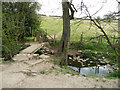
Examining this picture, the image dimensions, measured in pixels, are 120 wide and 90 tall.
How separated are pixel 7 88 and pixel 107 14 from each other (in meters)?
4.38

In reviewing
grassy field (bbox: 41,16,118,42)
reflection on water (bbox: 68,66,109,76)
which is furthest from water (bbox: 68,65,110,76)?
grassy field (bbox: 41,16,118,42)

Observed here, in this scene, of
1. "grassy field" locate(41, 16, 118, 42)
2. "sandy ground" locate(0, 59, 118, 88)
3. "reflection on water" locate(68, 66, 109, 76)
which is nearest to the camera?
"sandy ground" locate(0, 59, 118, 88)

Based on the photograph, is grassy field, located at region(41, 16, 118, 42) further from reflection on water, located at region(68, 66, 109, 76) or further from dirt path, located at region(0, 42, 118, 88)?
reflection on water, located at region(68, 66, 109, 76)

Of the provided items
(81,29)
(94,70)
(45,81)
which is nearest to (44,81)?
(45,81)

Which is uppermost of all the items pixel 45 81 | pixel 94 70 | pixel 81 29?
pixel 81 29

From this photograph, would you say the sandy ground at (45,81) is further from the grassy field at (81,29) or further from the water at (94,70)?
→ the water at (94,70)

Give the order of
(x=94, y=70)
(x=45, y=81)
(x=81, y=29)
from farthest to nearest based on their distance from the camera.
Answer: (x=81, y=29) → (x=94, y=70) → (x=45, y=81)

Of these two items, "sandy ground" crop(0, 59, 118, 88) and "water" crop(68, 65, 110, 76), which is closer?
"sandy ground" crop(0, 59, 118, 88)

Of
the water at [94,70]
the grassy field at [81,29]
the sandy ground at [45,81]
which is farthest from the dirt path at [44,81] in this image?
the water at [94,70]

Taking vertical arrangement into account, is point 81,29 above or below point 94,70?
above

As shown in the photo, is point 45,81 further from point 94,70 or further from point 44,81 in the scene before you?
point 94,70

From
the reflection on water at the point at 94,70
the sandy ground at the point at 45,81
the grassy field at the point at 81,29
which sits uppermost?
the grassy field at the point at 81,29

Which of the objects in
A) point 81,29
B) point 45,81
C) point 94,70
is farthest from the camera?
point 81,29

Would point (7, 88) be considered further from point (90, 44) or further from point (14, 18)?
point (90, 44)
